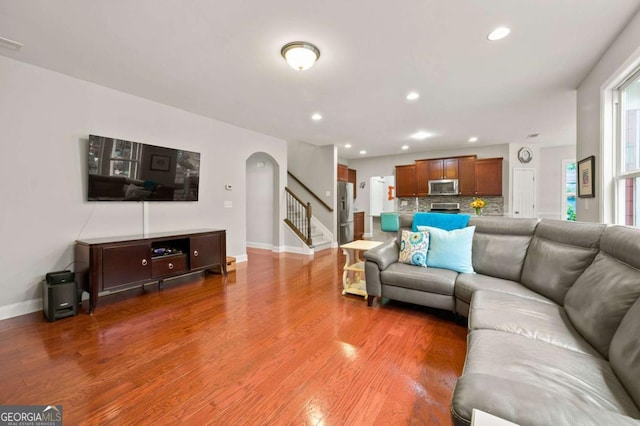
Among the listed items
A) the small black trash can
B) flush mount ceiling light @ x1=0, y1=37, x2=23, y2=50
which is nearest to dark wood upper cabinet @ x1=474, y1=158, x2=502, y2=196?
the small black trash can

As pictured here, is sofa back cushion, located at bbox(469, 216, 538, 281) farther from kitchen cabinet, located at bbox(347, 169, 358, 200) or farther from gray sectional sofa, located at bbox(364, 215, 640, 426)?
kitchen cabinet, located at bbox(347, 169, 358, 200)

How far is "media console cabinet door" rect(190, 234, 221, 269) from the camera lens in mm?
3752

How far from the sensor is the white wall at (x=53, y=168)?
267 centimetres

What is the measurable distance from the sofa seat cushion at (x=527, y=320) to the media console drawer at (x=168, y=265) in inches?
133

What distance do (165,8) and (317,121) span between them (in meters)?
2.94

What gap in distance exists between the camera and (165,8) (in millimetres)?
1960

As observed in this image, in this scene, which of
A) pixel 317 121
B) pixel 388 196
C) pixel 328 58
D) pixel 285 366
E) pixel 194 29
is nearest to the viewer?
pixel 285 366

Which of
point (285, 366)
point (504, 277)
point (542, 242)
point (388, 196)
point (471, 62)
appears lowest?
point (285, 366)

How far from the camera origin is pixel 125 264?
3012 millimetres

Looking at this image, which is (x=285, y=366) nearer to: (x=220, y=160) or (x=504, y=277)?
(x=504, y=277)

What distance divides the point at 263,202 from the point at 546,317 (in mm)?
5589

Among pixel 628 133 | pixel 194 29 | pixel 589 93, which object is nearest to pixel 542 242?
pixel 628 133

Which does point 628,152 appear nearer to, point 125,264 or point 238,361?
point 238,361

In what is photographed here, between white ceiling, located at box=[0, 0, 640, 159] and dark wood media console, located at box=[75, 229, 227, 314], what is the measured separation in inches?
Answer: 73.9
